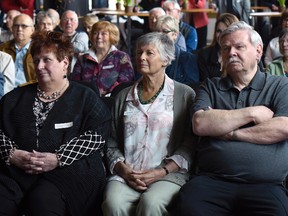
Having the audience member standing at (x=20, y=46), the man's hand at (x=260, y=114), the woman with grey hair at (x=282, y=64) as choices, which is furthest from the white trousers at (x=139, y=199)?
the audience member standing at (x=20, y=46)

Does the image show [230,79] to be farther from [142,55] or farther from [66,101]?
[66,101]

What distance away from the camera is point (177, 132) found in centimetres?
342

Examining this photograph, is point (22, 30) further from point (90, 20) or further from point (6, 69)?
point (90, 20)

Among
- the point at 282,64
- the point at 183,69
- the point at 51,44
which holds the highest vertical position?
the point at 51,44

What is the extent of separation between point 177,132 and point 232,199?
1.84ft

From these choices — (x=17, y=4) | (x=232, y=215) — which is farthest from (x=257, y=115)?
(x=17, y=4)

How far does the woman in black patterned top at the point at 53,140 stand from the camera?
3.29 meters

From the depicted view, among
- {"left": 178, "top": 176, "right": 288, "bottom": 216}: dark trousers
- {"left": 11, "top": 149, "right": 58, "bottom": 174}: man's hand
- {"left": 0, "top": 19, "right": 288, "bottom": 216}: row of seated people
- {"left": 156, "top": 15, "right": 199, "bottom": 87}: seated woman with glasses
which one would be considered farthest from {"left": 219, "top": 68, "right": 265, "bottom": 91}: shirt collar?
{"left": 156, "top": 15, "right": 199, "bottom": 87}: seated woman with glasses

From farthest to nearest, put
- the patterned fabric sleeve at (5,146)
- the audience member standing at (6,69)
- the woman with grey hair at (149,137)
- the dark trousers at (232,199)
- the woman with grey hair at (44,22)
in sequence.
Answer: the woman with grey hair at (44,22) < the audience member standing at (6,69) < the patterned fabric sleeve at (5,146) < the woman with grey hair at (149,137) < the dark trousers at (232,199)

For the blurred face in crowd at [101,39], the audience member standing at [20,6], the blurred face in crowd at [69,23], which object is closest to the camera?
the blurred face in crowd at [101,39]

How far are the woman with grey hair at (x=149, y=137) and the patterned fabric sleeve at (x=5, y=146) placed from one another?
21.7 inches

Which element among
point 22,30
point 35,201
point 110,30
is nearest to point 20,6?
point 22,30

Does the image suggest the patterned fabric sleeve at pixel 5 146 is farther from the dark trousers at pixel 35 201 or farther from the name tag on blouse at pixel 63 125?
the name tag on blouse at pixel 63 125

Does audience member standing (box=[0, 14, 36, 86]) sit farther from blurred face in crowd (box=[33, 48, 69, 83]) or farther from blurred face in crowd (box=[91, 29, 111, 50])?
blurred face in crowd (box=[33, 48, 69, 83])
